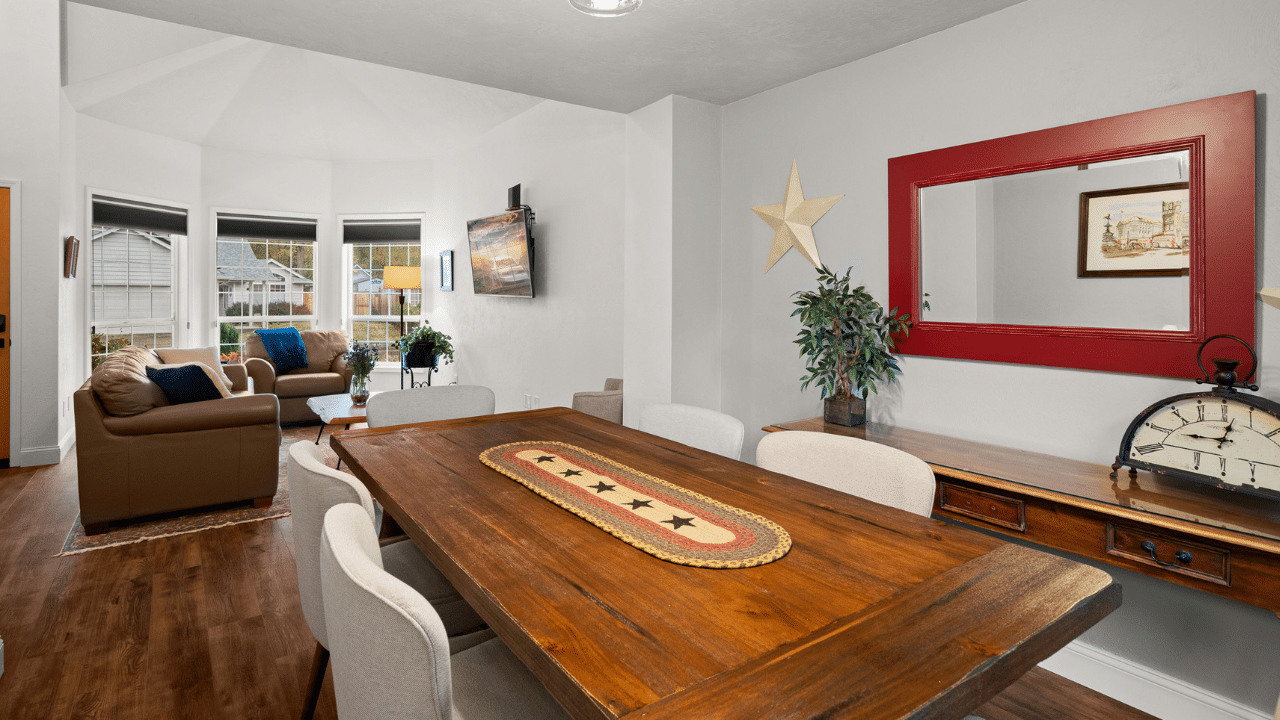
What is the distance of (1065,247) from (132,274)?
24.2 feet

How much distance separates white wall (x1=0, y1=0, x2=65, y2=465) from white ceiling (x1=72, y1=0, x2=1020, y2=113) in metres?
3.11

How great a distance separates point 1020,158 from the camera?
2.31 m

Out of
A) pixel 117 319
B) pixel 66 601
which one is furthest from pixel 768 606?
pixel 117 319

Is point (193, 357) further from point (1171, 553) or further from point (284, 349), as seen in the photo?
point (1171, 553)

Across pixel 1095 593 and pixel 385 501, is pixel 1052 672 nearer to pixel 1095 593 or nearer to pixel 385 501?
pixel 1095 593

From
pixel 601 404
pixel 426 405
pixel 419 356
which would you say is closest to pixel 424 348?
pixel 419 356

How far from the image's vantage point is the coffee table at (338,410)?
4281 mm

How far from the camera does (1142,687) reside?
2014 millimetres

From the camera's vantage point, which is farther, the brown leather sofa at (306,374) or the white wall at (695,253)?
the brown leather sofa at (306,374)

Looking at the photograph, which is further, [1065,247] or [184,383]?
[184,383]

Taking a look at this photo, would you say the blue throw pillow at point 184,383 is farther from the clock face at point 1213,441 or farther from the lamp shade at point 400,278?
the clock face at point 1213,441

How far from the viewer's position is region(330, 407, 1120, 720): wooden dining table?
0.77 m

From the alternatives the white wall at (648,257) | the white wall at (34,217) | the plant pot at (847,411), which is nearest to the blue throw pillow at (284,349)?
the white wall at (34,217)

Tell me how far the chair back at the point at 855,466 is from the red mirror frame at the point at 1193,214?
965 millimetres
